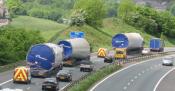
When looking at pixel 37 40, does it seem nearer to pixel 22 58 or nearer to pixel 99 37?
pixel 22 58

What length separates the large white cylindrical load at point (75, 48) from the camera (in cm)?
7794

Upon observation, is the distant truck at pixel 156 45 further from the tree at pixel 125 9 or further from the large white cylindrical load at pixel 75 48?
the tree at pixel 125 9

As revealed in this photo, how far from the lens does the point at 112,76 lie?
2852 inches

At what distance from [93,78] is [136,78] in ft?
28.3

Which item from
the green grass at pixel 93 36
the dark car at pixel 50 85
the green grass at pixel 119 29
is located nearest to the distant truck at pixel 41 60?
the dark car at pixel 50 85

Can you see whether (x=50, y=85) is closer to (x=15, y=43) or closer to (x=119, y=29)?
(x=15, y=43)

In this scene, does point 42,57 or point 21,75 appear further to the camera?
point 42,57

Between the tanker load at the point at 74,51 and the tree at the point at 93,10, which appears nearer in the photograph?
the tanker load at the point at 74,51

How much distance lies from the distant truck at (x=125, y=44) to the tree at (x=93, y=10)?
114ft

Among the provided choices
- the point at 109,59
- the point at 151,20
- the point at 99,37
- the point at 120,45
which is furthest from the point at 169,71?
the point at 151,20

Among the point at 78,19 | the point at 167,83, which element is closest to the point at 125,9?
the point at 78,19

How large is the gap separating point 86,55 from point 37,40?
9.86 meters

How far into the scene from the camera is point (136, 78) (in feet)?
236

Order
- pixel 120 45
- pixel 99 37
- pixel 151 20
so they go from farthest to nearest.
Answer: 1. pixel 151 20
2. pixel 99 37
3. pixel 120 45
